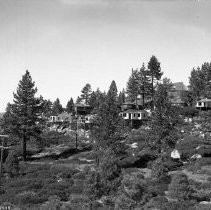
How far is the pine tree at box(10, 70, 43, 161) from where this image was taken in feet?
183

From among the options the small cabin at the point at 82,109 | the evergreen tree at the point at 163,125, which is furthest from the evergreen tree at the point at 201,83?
the evergreen tree at the point at 163,125

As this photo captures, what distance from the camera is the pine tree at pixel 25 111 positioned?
5591 cm

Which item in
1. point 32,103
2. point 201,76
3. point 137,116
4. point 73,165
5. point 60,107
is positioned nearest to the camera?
point 73,165

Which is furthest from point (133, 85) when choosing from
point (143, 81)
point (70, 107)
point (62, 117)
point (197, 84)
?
point (70, 107)

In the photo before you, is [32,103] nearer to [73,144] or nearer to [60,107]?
[73,144]

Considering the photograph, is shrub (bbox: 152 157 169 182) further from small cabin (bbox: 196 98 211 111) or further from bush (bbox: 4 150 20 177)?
small cabin (bbox: 196 98 211 111)

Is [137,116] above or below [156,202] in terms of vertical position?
above

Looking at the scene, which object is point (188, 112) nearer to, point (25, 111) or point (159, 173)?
point (25, 111)

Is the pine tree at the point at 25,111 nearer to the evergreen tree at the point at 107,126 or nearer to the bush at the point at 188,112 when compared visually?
the evergreen tree at the point at 107,126

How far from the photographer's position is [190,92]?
97.9 metres

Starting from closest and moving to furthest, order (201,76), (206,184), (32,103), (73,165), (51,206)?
(51,206) → (206,184) → (73,165) → (32,103) → (201,76)

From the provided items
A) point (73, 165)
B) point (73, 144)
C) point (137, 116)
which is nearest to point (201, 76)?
point (137, 116)

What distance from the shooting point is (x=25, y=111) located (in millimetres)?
57344

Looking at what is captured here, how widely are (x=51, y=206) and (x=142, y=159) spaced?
25.9 metres
